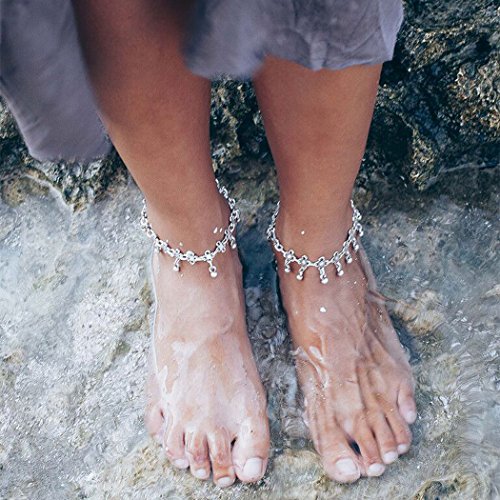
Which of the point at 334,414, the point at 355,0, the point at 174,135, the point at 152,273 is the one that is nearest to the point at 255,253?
the point at 152,273

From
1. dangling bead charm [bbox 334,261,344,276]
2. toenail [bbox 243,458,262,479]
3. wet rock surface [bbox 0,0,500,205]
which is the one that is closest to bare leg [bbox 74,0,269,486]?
toenail [bbox 243,458,262,479]

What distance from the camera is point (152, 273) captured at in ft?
5.78

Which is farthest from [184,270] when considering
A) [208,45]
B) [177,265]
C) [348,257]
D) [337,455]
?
[208,45]

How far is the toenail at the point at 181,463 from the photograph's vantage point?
4.83 ft

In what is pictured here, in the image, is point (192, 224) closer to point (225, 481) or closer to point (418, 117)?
point (225, 481)

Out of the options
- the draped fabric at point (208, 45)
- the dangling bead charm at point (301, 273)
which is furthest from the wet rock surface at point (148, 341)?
the draped fabric at point (208, 45)

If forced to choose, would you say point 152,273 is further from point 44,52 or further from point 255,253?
point 44,52

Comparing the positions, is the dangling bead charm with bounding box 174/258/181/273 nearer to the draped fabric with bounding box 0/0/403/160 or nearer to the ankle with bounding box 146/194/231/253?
the ankle with bounding box 146/194/231/253

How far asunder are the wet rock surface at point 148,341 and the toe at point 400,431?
2 centimetres

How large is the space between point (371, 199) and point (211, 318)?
0.57 meters

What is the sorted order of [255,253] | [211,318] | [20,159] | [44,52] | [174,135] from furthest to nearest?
1. [20,159]
2. [255,253]
3. [211,318]
4. [174,135]
5. [44,52]

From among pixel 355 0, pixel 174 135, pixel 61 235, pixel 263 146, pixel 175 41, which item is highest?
pixel 355 0

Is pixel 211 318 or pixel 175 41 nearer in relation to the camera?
pixel 175 41

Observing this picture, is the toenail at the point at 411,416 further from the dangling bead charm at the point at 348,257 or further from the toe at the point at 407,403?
the dangling bead charm at the point at 348,257
